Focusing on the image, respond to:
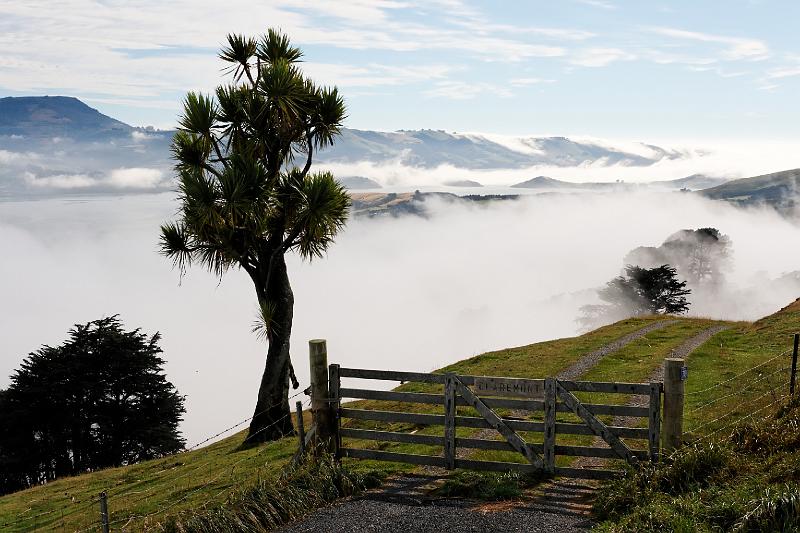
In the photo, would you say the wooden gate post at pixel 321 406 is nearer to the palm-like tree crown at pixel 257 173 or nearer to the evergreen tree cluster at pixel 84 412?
the palm-like tree crown at pixel 257 173

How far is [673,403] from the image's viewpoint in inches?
516

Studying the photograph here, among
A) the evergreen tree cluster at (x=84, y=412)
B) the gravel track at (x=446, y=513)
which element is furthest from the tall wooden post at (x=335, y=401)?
the evergreen tree cluster at (x=84, y=412)

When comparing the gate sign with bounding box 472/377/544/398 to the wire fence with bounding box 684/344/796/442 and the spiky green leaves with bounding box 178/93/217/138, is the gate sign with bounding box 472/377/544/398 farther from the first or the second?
the spiky green leaves with bounding box 178/93/217/138

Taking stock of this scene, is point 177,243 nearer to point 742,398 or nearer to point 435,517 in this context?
point 435,517

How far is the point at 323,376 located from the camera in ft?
50.5

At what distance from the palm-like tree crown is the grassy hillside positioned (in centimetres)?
710

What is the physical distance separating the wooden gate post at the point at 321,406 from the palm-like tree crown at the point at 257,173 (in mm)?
8636

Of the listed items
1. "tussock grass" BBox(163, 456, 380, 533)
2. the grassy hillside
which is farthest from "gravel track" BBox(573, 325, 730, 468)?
"tussock grass" BBox(163, 456, 380, 533)

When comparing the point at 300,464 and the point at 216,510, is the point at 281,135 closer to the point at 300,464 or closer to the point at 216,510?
the point at 300,464

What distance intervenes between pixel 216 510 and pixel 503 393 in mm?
6361

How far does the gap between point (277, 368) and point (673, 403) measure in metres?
15.9

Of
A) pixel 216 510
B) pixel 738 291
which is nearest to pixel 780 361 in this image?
pixel 216 510

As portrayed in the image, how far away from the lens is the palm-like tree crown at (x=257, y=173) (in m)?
22.6

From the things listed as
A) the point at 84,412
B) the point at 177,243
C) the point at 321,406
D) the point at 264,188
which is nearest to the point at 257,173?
the point at 264,188
